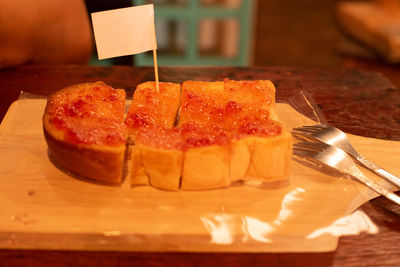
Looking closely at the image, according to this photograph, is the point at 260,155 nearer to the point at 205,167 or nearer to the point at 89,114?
the point at 205,167

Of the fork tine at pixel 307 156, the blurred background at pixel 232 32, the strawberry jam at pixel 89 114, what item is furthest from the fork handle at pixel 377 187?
the blurred background at pixel 232 32

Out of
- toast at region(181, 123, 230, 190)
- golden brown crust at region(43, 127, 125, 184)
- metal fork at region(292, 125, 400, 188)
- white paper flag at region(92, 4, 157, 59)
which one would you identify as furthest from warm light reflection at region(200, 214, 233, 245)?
white paper flag at region(92, 4, 157, 59)

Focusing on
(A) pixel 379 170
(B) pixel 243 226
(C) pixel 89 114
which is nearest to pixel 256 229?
(B) pixel 243 226

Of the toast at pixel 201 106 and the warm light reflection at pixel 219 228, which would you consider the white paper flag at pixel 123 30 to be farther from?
the warm light reflection at pixel 219 228

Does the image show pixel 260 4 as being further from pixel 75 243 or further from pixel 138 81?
pixel 75 243

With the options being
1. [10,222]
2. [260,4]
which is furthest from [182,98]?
[260,4]

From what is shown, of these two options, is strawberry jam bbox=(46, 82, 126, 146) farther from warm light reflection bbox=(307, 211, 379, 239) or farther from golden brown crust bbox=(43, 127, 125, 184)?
warm light reflection bbox=(307, 211, 379, 239)
